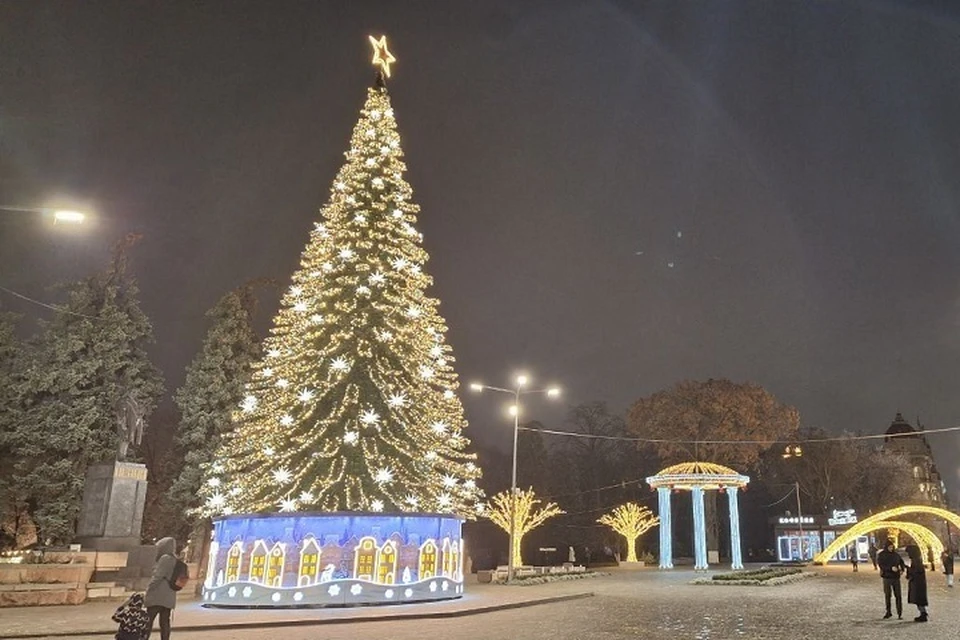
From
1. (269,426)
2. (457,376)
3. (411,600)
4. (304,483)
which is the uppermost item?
(457,376)

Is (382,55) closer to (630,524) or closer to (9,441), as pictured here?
(9,441)

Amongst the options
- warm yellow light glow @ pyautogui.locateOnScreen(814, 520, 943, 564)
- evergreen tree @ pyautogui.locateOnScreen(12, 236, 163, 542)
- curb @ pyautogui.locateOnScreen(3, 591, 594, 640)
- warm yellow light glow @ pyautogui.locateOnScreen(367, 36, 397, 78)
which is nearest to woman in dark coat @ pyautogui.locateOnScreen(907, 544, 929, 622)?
curb @ pyautogui.locateOnScreen(3, 591, 594, 640)

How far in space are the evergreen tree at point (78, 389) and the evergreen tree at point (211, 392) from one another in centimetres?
229

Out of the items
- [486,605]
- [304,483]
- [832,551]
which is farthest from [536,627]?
[832,551]

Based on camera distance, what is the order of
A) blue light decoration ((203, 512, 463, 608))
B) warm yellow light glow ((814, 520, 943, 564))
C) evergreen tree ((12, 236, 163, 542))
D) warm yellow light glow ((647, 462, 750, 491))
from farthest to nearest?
warm yellow light glow ((814, 520, 943, 564)) < warm yellow light glow ((647, 462, 750, 491)) < evergreen tree ((12, 236, 163, 542)) < blue light decoration ((203, 512, 463, 608))

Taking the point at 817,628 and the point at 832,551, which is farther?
the point at 832,551

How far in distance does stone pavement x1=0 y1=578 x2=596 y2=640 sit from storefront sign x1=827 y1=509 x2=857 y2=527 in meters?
51.4

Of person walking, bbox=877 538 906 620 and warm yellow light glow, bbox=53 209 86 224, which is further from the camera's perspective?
person walking, bbox=877 538 906 620

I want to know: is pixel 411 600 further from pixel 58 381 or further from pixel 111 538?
pixel 58 381

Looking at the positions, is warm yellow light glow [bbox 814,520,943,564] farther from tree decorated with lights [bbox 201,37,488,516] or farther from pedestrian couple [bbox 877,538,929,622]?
tree decorated with lights [bbox 201,37,488,516]

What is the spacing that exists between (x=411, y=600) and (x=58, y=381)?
21.8 m

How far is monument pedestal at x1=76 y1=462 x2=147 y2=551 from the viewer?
923 inches

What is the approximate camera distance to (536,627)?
13.9m

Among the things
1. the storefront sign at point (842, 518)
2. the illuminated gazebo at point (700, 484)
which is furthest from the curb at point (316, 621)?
the storefront sign at point (842, 518)
